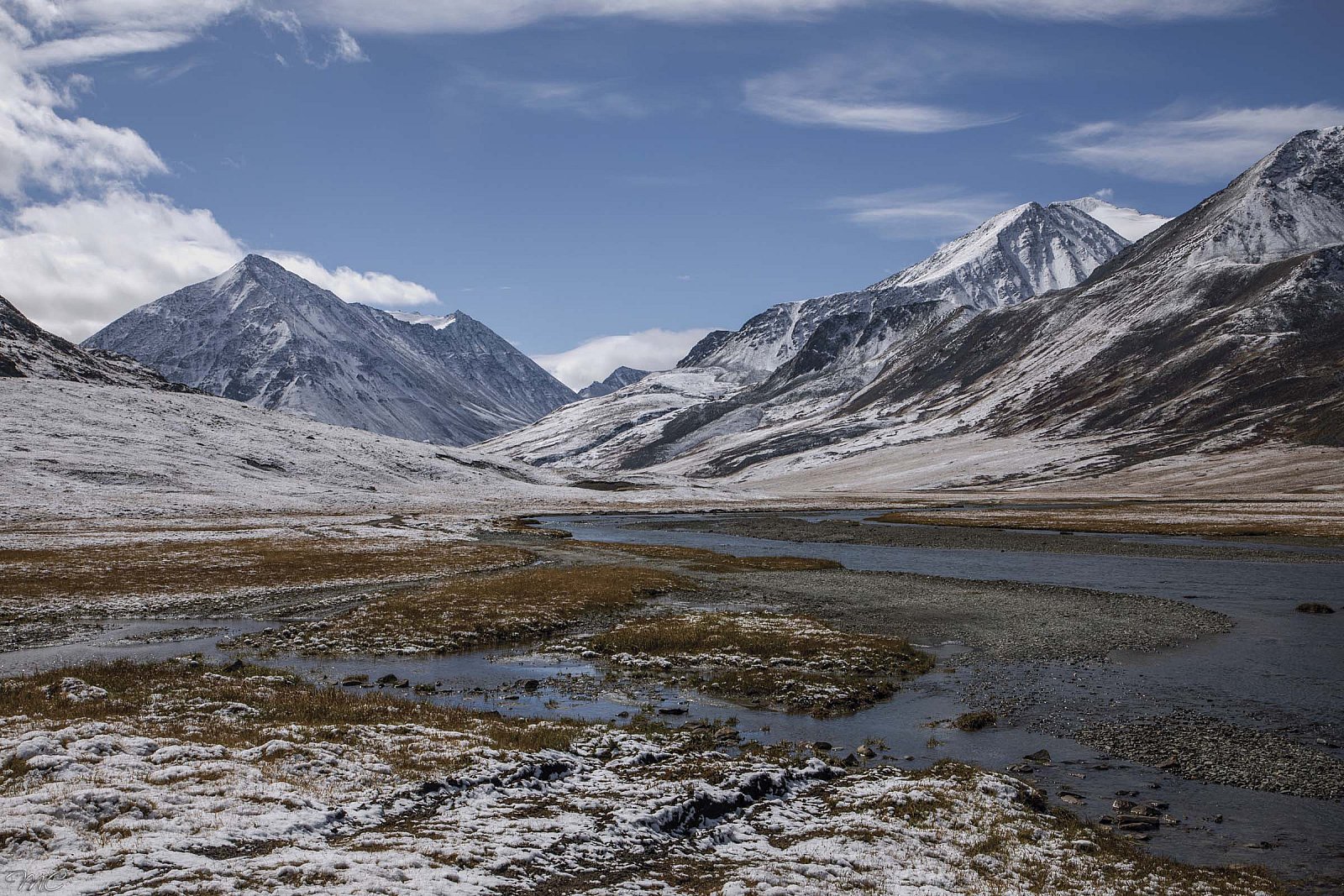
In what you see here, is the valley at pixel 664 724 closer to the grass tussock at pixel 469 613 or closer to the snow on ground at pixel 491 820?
the snow on ground at pixel 491 820

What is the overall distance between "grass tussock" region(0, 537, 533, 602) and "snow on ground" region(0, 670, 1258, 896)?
3331 centimetres

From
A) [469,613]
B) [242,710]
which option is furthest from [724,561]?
[242,710]

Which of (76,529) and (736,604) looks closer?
(736,604)

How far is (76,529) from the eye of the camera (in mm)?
86000

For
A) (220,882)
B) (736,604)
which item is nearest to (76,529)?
(736,604)

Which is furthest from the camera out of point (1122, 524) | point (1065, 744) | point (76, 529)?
point (1122, 524)

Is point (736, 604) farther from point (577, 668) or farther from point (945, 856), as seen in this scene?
point (945, 856)

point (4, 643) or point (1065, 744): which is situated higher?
point (4, 643)

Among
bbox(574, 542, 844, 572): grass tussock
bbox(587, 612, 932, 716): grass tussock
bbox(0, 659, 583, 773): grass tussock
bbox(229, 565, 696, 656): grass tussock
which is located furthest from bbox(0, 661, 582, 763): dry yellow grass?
bbox(574, 542, 844, 572): grass tussock

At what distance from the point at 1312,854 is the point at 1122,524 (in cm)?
10648

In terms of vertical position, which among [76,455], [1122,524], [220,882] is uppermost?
[76,455]

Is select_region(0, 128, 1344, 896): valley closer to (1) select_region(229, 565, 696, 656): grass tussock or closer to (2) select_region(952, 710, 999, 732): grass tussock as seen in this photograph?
(2) select_region(952, 710, 999, 732): grass tussock

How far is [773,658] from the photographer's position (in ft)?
115

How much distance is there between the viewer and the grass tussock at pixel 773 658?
1187 inches
